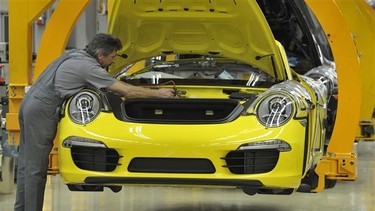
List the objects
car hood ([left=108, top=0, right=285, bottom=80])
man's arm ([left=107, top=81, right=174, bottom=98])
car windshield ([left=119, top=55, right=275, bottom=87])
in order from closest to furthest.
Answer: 1. man's arm ([left=107, top=81, right=174, bottom=98])
2. car hood ([left=108, top=0, right=285, bottom=80])
3. car windshield ([left=119, top=55, right=275, bottom=87])

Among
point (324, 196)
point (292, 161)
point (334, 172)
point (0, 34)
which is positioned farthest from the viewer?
point (0, 34)

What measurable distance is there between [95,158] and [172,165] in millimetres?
470

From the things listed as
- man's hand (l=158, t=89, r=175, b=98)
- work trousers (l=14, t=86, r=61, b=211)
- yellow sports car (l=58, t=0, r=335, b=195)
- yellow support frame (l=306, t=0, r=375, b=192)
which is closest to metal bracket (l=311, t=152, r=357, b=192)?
yellow support frame (l=306, t=0, r=375, b=192)

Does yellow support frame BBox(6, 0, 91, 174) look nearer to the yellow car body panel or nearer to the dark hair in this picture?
the dark hair

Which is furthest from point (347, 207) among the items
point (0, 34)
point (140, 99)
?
point (0, 34)

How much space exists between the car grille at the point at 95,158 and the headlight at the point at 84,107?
180mm

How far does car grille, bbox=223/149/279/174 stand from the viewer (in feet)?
16.8

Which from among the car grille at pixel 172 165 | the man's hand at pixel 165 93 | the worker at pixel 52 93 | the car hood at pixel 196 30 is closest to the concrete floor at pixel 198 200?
the car hood at pixel 196 30

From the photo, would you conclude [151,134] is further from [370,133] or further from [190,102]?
[370,133]

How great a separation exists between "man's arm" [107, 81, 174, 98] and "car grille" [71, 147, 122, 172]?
1.54 ft

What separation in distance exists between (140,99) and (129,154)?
0.42 m

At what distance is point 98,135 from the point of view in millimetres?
5168

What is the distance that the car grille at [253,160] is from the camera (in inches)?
201

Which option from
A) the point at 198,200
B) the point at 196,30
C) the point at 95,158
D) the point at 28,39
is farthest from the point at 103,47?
the point at 198,200
